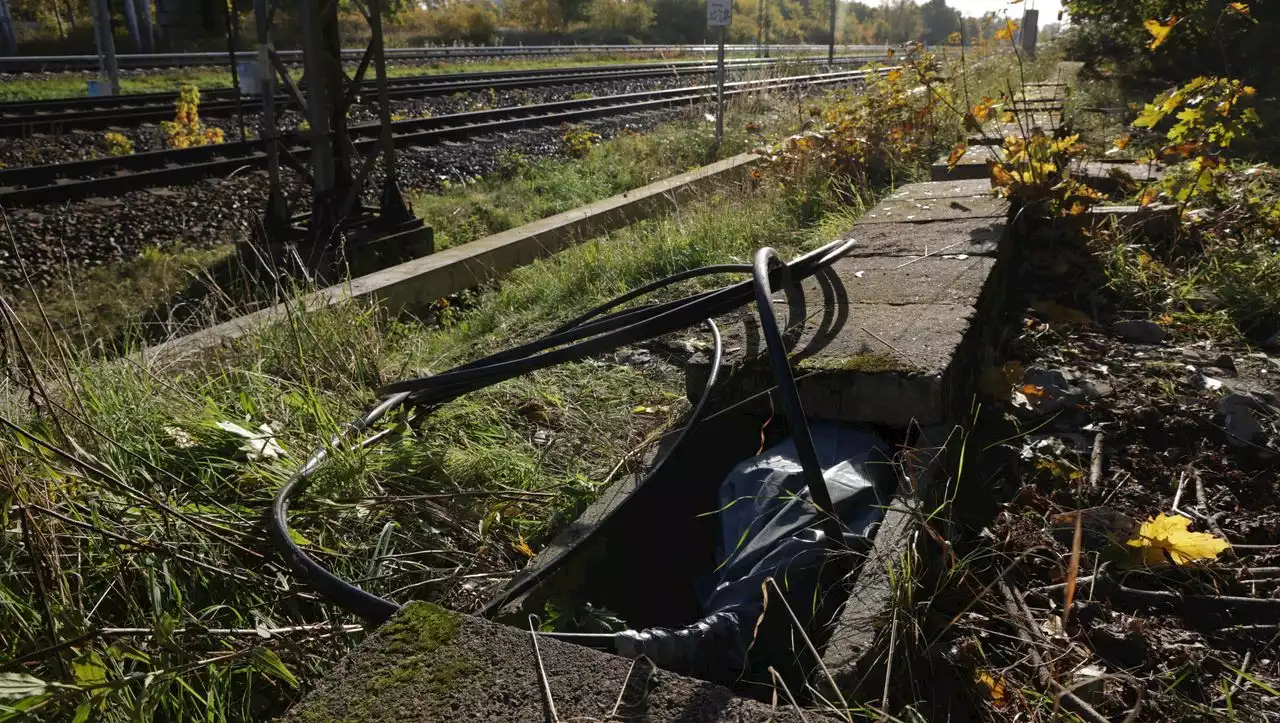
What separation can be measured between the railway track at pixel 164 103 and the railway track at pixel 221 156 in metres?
0.67

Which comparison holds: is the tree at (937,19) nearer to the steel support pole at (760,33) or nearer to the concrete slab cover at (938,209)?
the steel support pole at (760,33)

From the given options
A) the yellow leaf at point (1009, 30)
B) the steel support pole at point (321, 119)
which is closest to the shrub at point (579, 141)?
the steel support pole at point (321, 119)

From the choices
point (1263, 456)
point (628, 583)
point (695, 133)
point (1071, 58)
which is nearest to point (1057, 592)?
point (1263, 456)

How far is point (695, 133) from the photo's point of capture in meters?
12.9

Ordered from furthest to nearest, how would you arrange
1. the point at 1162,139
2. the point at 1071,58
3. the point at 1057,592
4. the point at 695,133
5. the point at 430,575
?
the point at 1071,58, the point at 695,133, the point at 1162,139, the point at 430,575, the point at 1057,592

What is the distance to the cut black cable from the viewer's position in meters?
2.19

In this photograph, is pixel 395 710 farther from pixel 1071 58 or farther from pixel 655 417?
pixel 1071 58

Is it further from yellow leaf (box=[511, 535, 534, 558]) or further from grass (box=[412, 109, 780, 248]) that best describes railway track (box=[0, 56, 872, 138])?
yellow leaf (box=[511, 535, 534, 558])

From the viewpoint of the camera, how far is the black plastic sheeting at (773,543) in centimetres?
210

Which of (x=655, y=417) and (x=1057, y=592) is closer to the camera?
(x=1057, y=592)

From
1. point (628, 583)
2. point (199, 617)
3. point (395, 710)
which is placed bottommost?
point (628, 583)

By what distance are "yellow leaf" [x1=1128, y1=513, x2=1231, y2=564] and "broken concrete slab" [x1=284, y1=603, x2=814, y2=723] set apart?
1268mm

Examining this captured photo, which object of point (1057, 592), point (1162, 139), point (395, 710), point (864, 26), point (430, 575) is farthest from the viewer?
point (864, 26)

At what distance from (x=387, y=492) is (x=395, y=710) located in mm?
1477
